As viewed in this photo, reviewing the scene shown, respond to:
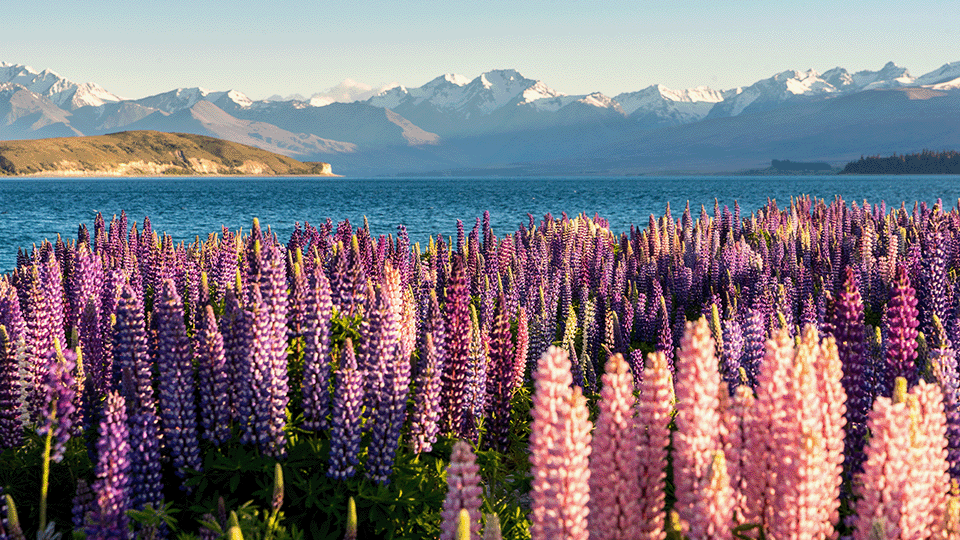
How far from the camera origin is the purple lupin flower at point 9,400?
7094 mm

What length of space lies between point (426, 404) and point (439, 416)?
1.73 feet

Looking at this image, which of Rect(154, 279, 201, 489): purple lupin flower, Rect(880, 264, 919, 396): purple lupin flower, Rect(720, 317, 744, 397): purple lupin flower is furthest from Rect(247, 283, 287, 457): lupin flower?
Rect(880, 264, 919, 396): purple lupin flower

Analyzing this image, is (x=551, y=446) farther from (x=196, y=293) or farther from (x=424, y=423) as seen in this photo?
(x=196, y=293)

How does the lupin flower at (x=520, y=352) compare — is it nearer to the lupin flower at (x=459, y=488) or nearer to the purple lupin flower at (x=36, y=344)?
the purple lupin flower at (x=36, y=344)

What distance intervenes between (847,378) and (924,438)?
9.82 feet

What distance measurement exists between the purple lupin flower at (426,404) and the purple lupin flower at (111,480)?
8.16 ft

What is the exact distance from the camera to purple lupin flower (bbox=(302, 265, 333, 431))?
666 centimetres

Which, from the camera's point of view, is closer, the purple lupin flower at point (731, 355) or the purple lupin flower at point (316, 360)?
the purple lupin flower at point (316, 360)

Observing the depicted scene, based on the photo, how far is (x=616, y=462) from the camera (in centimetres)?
313

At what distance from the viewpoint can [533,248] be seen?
22297 mm

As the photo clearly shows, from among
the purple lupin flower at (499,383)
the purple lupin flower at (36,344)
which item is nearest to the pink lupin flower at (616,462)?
the purple lupin flower at (499,383)

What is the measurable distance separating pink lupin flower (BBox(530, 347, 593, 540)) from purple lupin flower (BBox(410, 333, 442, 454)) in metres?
3.73

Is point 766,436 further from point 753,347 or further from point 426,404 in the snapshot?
point 753,347

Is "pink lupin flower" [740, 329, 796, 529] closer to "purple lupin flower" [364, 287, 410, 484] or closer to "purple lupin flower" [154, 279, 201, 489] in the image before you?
"purple lupin flower" [364, 287, 410, 484]
